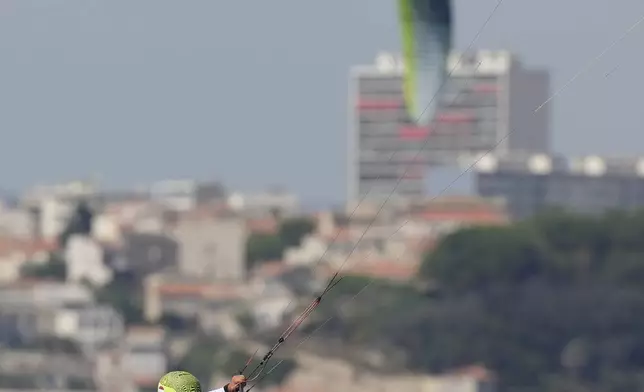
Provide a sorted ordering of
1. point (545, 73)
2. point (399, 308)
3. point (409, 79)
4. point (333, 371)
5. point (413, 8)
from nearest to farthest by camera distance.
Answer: point (413, 8) < point (409, 79) < point (333, 371) < point (399, 308) < point (545, 73)

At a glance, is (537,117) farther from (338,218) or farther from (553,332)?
(553,332)

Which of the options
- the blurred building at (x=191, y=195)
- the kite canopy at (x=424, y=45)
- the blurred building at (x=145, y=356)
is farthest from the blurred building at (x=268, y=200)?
the kite canopy at (x=424, y=45)

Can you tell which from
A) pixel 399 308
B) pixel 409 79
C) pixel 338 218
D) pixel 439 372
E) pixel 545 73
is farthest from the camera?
pixel 545 73

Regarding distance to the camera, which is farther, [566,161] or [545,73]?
[545,73]

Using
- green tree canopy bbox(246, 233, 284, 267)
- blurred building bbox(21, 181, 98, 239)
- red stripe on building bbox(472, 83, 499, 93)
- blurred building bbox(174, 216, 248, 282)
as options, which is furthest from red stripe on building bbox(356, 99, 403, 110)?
green tree canopy bbox(246, 233, 284, 267)

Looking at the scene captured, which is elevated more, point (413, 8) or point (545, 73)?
point (413, 8)

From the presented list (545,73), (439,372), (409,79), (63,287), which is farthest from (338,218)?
(409,79)
